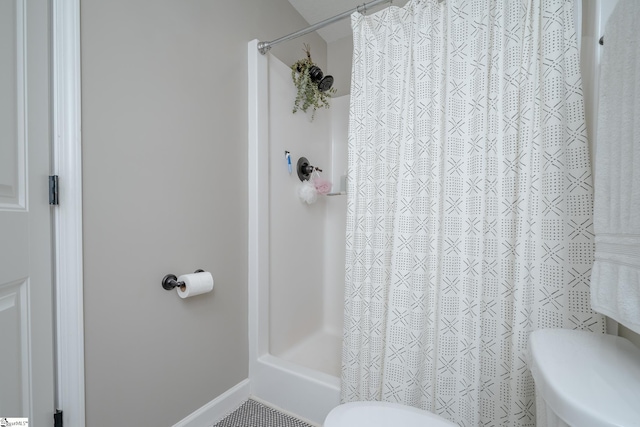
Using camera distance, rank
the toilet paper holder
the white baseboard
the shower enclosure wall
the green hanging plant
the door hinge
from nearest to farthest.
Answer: the door hinge < the toilet paper holder < the white baseboard < the shower enclosure wall < the green hanging plant

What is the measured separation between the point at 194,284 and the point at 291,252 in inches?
31.1

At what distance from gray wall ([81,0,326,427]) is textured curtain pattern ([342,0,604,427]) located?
65cm

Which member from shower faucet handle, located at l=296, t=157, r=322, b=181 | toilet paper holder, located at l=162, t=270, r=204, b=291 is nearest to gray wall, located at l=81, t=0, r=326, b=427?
toilet paper holder, located at l=162, t=270, r=204, b=291

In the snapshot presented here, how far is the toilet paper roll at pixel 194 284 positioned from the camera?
118cm

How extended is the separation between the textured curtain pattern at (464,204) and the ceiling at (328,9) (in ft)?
2.70

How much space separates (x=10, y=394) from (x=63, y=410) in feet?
0.65

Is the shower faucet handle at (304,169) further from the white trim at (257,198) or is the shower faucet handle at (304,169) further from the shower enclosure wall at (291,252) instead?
the white trim at (257,198)

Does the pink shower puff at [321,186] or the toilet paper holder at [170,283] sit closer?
the toilet paper holder at [170,283]

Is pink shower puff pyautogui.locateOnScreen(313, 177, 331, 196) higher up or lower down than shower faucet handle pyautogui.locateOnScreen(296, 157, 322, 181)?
lower down

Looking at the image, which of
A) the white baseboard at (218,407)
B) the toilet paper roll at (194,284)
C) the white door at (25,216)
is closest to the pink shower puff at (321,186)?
the toilet paper roll at (194,284)

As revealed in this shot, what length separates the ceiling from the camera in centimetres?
191

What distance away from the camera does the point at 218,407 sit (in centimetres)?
140

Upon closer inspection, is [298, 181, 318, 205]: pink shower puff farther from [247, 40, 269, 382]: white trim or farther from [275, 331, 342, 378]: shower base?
[275, 331, 342, 378]: shower base

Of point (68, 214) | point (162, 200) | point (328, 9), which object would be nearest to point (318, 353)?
point (162, 200)
